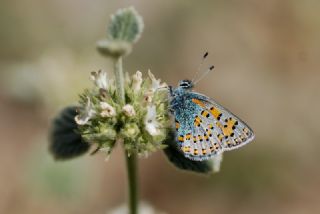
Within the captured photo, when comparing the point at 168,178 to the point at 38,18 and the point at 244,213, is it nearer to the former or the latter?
the point at 244,213

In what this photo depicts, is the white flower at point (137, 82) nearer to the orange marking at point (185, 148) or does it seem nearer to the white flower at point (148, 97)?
the white flower at point (148, 97)

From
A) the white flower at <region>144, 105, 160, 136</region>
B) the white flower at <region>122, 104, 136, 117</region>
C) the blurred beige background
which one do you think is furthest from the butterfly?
the blurred beige background

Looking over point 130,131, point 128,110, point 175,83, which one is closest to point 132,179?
point 130,131

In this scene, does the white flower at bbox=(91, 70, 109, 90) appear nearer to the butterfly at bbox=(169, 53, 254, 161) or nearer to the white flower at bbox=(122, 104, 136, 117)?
the white flower at bbox=(122, 104, 136, 117)

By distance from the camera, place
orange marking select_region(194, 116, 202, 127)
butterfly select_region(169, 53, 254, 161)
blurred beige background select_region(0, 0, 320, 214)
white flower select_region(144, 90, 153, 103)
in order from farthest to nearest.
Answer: blurred beige background select_region(0, 0, 320, 214)
orange marking select_region(194, 116, 202, 127)
butterfly select_region(169, 53, 254, 161)
white flower select_region(144, 90, 153, 103)

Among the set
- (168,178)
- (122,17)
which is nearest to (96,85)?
(122,17)
